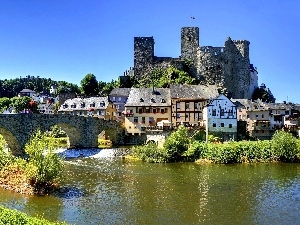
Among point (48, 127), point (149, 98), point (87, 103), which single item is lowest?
point (48, 127)

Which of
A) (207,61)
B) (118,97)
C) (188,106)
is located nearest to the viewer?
(188,106)

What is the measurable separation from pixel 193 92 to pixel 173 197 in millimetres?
45771

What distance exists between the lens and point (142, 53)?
104062 millimetres

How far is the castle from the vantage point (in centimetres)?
9994

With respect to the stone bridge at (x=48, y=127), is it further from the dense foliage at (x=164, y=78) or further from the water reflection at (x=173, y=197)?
the dense foliage at (x=164, y=78)

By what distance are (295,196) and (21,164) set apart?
2493 cm

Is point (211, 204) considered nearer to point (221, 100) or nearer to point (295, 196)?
point (295, 196)

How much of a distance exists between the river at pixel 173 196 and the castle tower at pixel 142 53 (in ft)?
176

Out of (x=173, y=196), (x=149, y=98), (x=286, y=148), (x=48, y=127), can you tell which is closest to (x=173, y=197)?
(x=173, y=196)

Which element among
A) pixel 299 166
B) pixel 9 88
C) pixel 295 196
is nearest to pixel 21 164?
pixel 295 196

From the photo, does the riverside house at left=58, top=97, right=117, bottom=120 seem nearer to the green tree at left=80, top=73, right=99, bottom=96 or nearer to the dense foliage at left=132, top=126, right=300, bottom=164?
the green tree at left=80, top=73, right=99, bottom=96

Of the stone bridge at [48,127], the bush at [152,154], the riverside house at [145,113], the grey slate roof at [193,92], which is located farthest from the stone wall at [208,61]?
the bush at [152,154]

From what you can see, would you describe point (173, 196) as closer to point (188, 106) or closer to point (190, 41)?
point (188, 106)

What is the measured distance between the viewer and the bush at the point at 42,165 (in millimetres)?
36094
